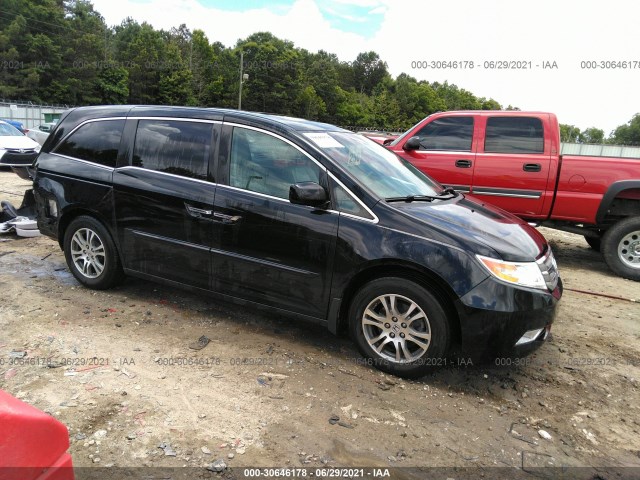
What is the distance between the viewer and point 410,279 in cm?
329

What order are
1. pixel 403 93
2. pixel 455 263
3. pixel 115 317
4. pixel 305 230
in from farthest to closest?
pixel 403 93 → pixel 115 317 → pixel 305 230 → pixel 455 263

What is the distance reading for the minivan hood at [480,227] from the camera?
127 inches

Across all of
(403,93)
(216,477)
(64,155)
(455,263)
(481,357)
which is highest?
(403,93)

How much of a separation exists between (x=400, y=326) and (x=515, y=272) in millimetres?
868

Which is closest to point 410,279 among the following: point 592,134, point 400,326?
point 400,326

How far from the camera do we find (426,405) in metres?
3.14

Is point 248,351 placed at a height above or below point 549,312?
below

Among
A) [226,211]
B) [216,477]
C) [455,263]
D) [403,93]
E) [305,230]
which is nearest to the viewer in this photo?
[216,477]

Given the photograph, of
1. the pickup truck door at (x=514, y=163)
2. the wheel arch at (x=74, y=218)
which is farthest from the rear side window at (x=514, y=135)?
the wheel arch at (x=74, y=218)

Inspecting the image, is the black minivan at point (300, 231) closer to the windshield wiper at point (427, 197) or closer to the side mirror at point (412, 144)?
the windshield wiper at point (427, 197)

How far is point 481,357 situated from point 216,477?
1895 millimetres

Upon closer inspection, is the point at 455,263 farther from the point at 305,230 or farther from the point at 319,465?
the point at 319,465

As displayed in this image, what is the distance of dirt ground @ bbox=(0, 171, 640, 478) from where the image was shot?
2641 millimetres

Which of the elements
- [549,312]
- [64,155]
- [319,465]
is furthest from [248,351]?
[64,155]
